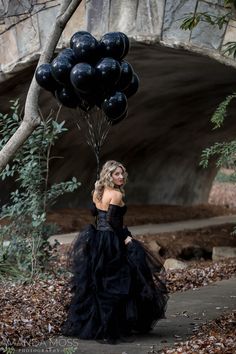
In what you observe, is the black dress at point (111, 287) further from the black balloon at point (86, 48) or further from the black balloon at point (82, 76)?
the black balloon at point (86, 48)

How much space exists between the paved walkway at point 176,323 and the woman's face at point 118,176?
1.19 meters

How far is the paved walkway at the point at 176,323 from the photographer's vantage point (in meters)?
5.00

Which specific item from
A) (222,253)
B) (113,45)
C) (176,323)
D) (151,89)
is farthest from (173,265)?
(113,45)

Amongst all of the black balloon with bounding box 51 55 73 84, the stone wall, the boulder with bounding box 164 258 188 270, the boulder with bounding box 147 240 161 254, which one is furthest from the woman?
the boulder with bounding box 147 240 161 254

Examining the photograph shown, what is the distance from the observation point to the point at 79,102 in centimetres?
567

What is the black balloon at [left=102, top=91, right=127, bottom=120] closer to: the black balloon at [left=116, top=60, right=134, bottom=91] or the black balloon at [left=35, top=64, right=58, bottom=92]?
the black balloon at [left=116, top=60, right=134, bottom=91]

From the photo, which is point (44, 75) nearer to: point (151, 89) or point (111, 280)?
point (111, 280)

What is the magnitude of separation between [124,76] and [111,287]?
1.60 meters

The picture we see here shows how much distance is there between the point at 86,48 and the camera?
17.6ft

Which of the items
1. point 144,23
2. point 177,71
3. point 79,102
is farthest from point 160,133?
point 79,102

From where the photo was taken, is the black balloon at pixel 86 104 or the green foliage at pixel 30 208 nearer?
the black balloon at pixel 86 104

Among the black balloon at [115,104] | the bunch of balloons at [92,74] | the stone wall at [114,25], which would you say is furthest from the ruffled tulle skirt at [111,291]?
the stone wall at [114,25]

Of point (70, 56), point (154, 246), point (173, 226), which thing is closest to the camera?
point (70, 56)

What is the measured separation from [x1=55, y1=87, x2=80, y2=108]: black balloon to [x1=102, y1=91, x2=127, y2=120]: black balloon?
0.24 meters
